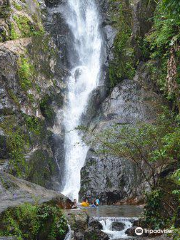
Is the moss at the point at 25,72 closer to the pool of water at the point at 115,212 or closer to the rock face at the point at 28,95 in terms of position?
the rock face at the point at 28,95

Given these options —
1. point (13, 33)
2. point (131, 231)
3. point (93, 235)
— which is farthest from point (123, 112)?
point (93, 235)

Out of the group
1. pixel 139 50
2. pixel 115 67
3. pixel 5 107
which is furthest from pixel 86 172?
pixel 139 50

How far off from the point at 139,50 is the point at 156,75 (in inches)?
216

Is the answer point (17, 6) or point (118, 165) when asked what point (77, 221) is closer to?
point (118, 165)

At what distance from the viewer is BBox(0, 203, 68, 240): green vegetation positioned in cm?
739

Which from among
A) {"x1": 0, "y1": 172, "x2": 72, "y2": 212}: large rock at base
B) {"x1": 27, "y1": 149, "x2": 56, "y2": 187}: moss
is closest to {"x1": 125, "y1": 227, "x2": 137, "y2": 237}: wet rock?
{"x1": 0, "y1": 172, "x2": 72, "y2": 212}: large rock at base

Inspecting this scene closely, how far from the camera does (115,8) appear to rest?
108 feet

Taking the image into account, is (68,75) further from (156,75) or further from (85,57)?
(156,75)

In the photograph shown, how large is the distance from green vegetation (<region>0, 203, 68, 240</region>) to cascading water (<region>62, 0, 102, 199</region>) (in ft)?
41.2

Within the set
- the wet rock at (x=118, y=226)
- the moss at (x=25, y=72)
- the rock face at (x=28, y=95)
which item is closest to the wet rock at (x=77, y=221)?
the wet rock at (x=118, y=226)

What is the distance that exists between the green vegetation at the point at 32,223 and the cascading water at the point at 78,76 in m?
12.6

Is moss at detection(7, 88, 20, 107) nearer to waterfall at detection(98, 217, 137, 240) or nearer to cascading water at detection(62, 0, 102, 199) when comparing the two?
cascading water at detection(62, 0, 102, 199)

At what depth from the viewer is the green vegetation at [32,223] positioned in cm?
739

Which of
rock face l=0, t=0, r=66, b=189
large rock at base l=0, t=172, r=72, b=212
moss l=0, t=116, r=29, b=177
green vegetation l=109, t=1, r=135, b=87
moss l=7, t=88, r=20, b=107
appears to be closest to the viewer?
large rock at base l=0, t=172, r=72, b=212
